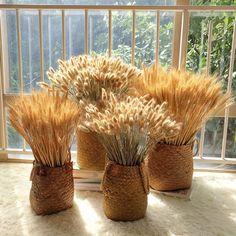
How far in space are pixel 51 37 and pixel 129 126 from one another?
0.80 metres

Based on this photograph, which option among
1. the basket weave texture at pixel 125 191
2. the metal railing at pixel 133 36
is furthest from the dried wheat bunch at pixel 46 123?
the metal railing at pixel 133 36

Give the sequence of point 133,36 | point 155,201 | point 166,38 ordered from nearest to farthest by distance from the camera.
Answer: point 155,201 < point 133,36 < point 166,38

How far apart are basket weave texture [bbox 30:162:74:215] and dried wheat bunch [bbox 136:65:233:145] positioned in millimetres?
337

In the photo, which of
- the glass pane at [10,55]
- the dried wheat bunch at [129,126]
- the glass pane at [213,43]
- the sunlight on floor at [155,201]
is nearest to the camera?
the dried wheat bunch at [129,126]

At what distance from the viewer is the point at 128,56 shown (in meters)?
1.38

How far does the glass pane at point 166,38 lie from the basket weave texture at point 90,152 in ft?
1.71

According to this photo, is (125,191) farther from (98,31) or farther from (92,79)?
(98,31)

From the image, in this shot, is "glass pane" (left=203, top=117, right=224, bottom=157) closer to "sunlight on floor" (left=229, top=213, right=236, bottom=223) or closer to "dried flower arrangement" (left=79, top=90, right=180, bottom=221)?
"sunlight on floor" (left=229, top=213, right=236, bottom=223)

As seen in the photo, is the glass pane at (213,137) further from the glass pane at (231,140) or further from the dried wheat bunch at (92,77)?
the dried wheat bunch at (92,77)

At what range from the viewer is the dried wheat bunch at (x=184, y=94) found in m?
0.94

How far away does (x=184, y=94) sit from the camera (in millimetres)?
938

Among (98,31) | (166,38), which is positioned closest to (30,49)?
(98,31)

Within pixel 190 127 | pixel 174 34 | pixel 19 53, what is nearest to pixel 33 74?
pixel 19 53

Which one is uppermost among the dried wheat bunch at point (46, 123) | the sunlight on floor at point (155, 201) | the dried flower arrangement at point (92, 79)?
the dried flower arrangement at point (92, 79)
